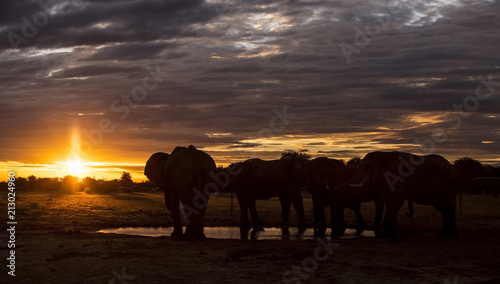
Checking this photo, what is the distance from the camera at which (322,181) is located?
20.9 meters

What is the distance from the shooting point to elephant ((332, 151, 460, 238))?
54.9 ft

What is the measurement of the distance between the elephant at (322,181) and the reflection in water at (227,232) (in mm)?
1000

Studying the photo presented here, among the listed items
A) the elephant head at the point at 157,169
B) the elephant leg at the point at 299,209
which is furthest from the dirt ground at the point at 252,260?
the elephant leg at the point at 299,209

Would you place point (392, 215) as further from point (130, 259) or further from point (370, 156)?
point (130, 259)

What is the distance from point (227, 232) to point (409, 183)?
663 cm

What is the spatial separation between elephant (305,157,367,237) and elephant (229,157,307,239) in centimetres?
50

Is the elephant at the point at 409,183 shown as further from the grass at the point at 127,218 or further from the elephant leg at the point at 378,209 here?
the grass at the point at 127,218

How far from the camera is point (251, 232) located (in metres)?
19.4

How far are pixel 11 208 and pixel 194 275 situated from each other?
60.3ft

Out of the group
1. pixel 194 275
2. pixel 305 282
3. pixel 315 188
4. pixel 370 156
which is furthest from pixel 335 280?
pixel 315 188

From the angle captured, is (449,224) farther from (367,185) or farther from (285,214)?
(285,214)

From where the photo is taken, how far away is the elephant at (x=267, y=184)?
2106cm

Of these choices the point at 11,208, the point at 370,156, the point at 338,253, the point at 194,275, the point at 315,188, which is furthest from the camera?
the point at 11,208

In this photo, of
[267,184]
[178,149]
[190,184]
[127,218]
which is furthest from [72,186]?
[190,184]
